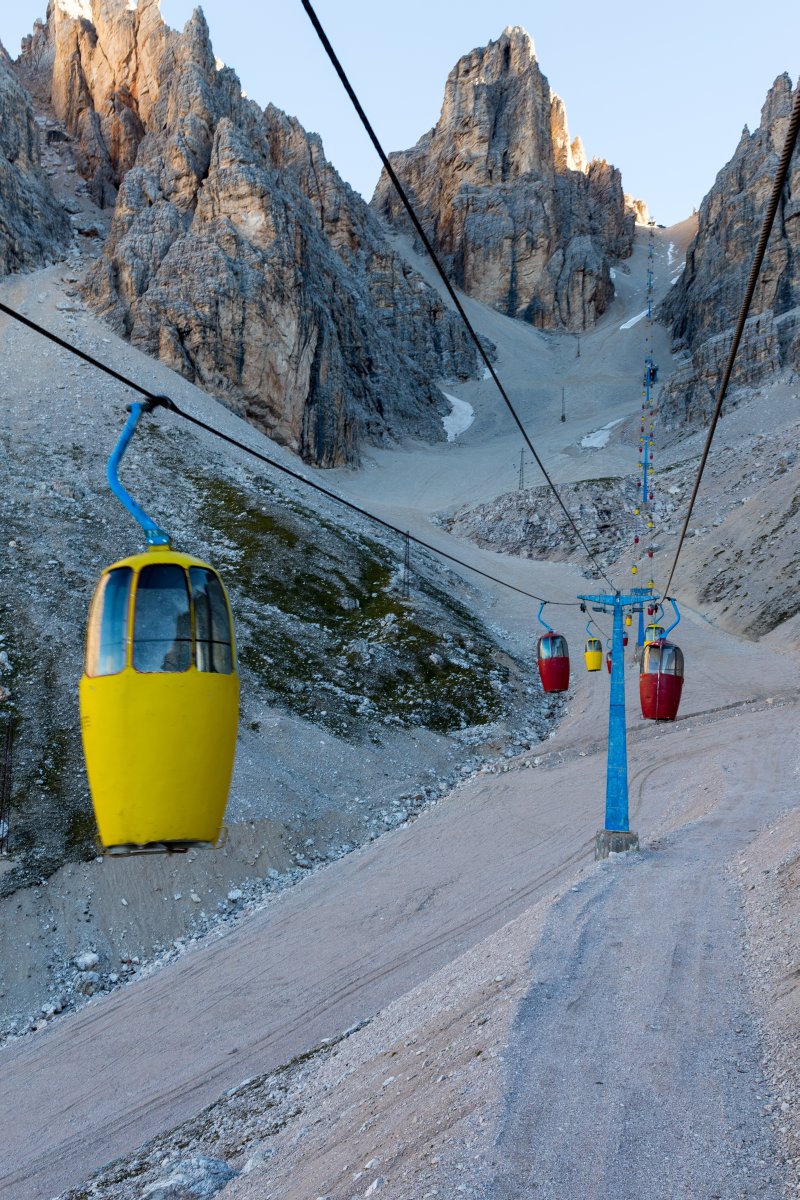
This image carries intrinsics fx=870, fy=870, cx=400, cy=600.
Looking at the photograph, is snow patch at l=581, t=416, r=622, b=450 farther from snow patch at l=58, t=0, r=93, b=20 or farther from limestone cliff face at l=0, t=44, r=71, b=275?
snow patch at l=58, t=0, r=93, b=20

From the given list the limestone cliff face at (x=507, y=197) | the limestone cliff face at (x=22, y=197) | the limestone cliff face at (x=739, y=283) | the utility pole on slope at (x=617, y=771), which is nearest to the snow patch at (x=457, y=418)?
the limestone cliff face at (x=739, y=283)

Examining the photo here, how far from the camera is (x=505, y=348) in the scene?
129m

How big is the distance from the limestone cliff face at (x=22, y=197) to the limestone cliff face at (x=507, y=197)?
71921 mm

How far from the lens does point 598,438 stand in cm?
9575

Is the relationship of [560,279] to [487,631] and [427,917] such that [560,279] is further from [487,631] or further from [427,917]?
[427,917]

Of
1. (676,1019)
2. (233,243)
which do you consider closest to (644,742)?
(676,1019)

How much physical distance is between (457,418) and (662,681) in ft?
307

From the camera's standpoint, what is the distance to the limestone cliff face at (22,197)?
75.4 meters

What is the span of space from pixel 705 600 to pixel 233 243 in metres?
51.9

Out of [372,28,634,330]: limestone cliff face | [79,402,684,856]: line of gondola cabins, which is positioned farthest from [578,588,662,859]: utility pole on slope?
[372,28,634,330]: limestone cliff face

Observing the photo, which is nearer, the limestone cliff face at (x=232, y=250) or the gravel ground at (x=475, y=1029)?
the gravel ground at (x=475, y=1029)

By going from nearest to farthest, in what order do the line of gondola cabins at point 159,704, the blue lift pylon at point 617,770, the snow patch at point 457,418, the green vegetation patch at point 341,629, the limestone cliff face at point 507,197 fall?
the line of gondola cabins at point 159,704
the blue lift pylon at point 617,770
the green vegetation patch at point 341,629
the snow patch at point 457,418
the limestone cliff face at point 507,197

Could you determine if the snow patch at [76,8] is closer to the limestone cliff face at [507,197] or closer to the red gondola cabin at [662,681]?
the limestone cliff face at [507,197]

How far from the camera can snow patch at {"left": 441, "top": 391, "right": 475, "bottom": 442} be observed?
4235 inches
